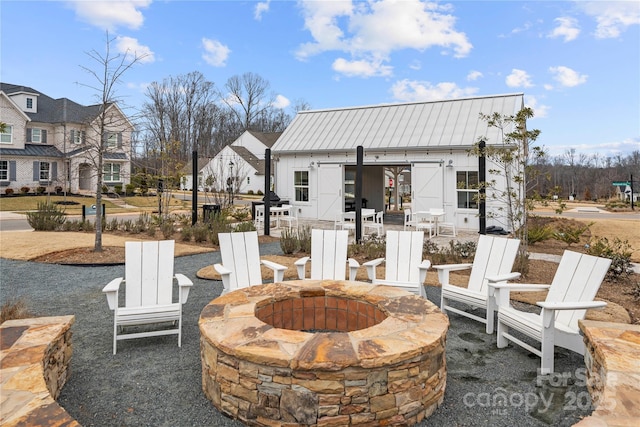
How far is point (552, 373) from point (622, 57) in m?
7.36

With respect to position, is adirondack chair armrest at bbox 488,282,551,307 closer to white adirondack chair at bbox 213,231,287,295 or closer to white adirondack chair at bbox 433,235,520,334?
white adirondack chair at bbox 433,235,520,334

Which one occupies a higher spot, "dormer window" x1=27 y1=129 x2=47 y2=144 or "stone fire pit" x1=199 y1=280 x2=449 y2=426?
"dormer window" x1=27 y1=129 x2=47 y2=144

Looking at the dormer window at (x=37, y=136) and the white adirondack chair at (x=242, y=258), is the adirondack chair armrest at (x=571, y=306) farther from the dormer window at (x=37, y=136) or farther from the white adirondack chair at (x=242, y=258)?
the dormer window at (x=37, y=136)

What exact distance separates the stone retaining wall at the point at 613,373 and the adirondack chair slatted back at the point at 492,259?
A: 1.34 meters

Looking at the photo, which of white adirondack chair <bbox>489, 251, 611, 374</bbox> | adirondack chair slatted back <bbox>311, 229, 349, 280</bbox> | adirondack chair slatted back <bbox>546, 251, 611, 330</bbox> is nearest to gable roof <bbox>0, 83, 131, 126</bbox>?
adirondack chair slatted back <bbox>311, 229, 349, 280</bbox>

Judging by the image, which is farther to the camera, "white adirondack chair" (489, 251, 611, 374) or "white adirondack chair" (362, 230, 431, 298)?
"white adirondack chair" (362, 230, 431, 298)

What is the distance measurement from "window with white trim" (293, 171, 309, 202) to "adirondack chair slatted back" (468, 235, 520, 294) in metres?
10.5

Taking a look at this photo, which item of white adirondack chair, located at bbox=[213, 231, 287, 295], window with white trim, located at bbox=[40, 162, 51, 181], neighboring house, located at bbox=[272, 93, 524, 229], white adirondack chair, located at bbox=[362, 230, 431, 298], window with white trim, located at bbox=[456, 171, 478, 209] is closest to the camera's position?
white adirondack chair, located at bbox=[213, 231, 287, 295]

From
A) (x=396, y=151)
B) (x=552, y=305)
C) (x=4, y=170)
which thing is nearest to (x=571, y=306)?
(x=552, y=305)

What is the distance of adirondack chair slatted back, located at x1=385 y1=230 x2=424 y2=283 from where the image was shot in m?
4.86

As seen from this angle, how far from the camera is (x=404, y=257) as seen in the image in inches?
195

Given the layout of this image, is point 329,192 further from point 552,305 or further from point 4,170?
point 4,170

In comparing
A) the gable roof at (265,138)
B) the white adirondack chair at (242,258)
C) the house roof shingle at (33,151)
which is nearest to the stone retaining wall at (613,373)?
the white adirondack chair at (242,258)

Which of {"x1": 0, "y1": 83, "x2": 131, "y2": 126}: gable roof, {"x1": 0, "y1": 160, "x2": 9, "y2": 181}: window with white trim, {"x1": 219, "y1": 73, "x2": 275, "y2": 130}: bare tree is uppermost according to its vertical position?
{"x1": 219, "y1": 73, "x2": 275, "y2": 130}: bare tree
